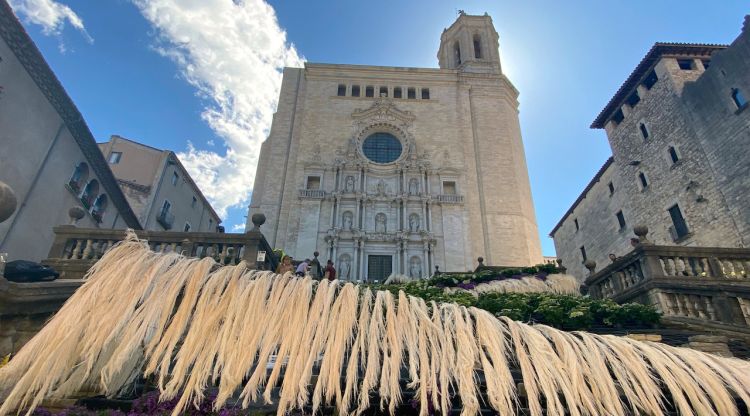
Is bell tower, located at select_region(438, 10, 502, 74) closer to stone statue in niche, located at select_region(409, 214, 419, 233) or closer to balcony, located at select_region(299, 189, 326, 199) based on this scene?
stone statue in niche, located at select_region(409, 214, 419, 233)

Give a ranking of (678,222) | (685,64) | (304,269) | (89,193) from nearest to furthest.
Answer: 1. (304,269)
2. (89,193)
3. (678,222)
4. (685,64)

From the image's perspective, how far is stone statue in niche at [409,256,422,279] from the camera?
79.4 ft

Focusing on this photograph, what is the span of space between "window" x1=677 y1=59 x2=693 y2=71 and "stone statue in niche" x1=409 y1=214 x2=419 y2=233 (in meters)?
17.0

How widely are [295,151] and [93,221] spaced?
15134mm

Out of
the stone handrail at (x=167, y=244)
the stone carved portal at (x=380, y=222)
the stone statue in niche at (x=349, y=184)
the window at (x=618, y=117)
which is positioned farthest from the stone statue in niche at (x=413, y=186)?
the stone handrail at (x=167, y=244)

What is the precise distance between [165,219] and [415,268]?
16.7m

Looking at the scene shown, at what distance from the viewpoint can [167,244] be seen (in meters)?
9.23

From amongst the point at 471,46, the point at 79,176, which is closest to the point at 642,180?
the point at 471,46

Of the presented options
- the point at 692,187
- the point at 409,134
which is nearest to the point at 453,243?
the point at 409,134

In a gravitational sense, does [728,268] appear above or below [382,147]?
below

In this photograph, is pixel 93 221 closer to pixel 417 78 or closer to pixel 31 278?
pixel 31 278

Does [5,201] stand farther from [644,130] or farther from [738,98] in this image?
[644,130]

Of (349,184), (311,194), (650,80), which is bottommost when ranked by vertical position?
(311,194)

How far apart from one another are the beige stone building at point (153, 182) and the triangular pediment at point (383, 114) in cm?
1433
